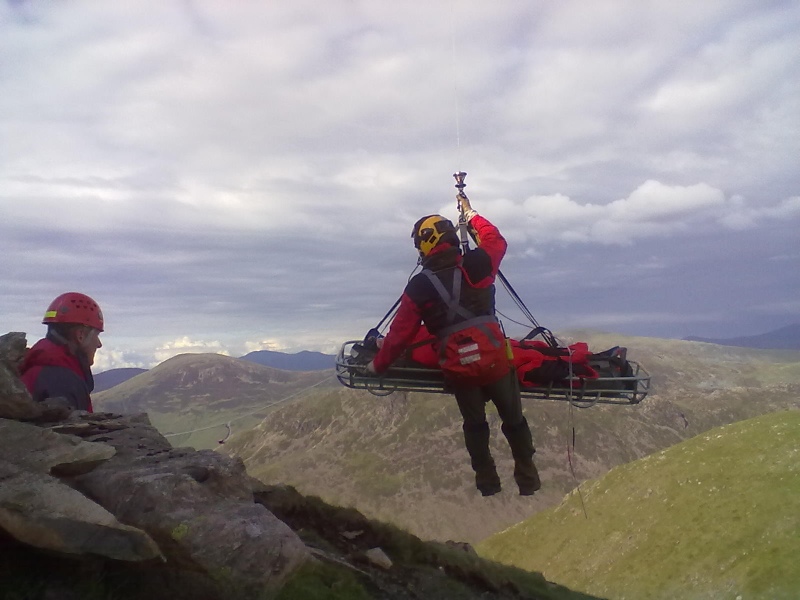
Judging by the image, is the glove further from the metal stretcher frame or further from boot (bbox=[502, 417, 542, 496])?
boot (bbox=[502, 417, 542, 496])

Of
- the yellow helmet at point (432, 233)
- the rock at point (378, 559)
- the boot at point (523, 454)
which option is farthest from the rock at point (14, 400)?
the boot at point (523, 454)

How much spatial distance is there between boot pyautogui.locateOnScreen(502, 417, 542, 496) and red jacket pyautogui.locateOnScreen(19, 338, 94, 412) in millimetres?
8247

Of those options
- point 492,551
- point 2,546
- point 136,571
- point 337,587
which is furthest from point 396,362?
point 492,551

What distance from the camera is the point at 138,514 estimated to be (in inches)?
261

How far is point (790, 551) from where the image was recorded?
68.0 metres

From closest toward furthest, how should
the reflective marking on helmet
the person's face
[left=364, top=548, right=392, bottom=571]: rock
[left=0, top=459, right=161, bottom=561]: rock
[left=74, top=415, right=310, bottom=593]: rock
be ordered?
[left=0, top=459, right=161, bottom=561]: rock
[left=74, top=415, right=310, bottom=593]: rock
[left=364, top=548, right=392, bottom=571]: rock
the person's face
the reflective marking on helmet

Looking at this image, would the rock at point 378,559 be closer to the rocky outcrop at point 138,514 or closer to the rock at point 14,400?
the rocky outcrop at point 138,514

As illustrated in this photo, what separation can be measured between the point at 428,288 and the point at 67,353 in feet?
21.5

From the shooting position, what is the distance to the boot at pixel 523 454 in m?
12.2

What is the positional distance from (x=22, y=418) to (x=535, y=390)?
31.5 ft

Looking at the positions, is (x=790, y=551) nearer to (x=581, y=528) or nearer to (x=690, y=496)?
(x=690, y=496)

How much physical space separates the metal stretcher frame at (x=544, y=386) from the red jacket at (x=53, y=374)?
5195 mm

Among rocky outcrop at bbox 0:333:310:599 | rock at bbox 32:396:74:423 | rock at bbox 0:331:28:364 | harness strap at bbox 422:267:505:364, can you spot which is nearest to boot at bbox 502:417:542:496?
harness strap at bbox 422:267:505:364

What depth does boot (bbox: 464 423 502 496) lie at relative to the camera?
12.1 m
